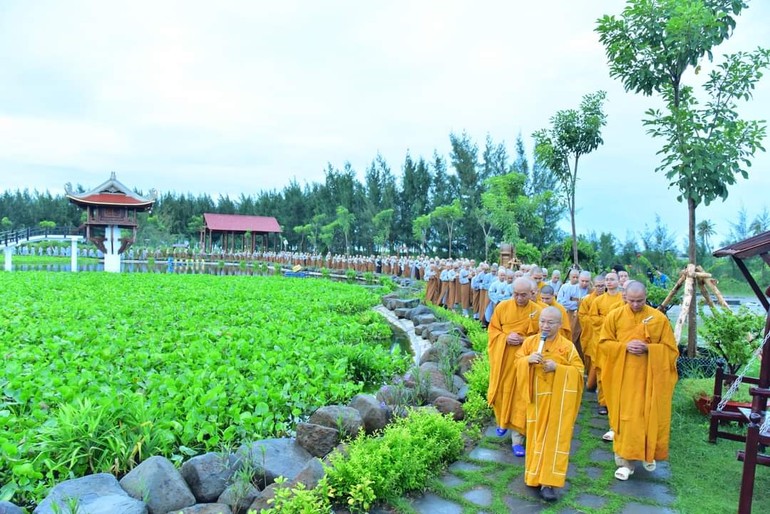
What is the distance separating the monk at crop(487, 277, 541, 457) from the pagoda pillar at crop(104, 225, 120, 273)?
1203 inches

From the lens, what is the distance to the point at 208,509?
10.7ft

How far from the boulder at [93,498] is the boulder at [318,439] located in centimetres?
139

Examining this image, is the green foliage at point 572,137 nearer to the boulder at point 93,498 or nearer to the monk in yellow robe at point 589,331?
the monk in yellow robe at point 589,331

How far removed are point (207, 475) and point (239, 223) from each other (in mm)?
45136

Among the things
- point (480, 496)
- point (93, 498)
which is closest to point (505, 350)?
point (480, 496)

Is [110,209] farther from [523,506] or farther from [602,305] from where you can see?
[523,506]

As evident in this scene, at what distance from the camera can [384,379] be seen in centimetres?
770

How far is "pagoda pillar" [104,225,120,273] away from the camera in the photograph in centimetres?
3070

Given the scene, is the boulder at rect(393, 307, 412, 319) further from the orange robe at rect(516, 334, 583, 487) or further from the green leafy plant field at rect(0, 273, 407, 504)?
the orange robe at rect(516, 334, 583, 487)

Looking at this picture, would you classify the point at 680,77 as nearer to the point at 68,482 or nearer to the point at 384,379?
the point at 384,379

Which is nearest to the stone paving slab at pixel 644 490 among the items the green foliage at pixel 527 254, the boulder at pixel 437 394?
the boulder at pixel 437 394

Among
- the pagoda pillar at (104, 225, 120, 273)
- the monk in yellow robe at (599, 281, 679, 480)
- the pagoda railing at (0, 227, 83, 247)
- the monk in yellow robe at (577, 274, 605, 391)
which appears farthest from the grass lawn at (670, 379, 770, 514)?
the pagoda railing at (0, 227, 83, 247)

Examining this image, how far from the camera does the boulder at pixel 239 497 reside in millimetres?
3391

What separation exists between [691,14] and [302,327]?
793 cm
